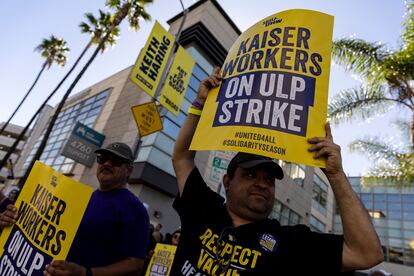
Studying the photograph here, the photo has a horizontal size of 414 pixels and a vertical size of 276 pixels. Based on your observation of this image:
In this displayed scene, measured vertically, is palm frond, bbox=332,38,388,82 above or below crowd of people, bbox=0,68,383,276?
above

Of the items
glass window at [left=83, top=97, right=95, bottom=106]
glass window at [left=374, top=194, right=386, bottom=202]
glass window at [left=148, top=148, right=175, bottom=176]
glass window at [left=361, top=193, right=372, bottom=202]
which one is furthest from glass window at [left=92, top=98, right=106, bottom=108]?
glass window at [left=374, top=194, right=386, bottom=202]

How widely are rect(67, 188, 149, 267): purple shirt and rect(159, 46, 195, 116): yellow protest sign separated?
16.8 ft

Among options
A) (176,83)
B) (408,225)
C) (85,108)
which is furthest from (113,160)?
(408,225)

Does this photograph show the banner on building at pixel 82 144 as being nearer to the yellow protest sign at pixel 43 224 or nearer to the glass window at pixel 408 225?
the yellow protest sign at pixel 43 224

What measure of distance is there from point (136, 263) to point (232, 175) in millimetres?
1064

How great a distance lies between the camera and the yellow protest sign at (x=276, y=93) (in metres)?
1.58

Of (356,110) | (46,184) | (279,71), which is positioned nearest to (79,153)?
(356,110)

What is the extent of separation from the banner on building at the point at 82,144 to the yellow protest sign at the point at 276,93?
15.8 meters

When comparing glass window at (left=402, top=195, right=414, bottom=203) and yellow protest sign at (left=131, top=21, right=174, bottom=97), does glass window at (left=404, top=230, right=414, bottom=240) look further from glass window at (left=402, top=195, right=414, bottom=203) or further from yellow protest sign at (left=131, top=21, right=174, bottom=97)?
yellow protest sign at (left=131, top=21, right=174, bottom=97)

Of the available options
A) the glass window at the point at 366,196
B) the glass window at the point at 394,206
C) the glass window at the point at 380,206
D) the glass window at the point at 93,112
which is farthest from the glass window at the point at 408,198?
the glass window at the point at 93,112

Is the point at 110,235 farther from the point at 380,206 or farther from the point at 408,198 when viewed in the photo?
the point at 408,198

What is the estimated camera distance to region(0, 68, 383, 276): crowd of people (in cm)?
143

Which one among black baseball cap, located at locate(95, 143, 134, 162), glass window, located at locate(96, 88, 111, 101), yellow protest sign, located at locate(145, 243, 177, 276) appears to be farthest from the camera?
glass window, located at locate(96, 88, 111, 101)

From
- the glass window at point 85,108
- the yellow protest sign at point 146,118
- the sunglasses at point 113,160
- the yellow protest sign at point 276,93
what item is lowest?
the sunglasses at point 113,160
